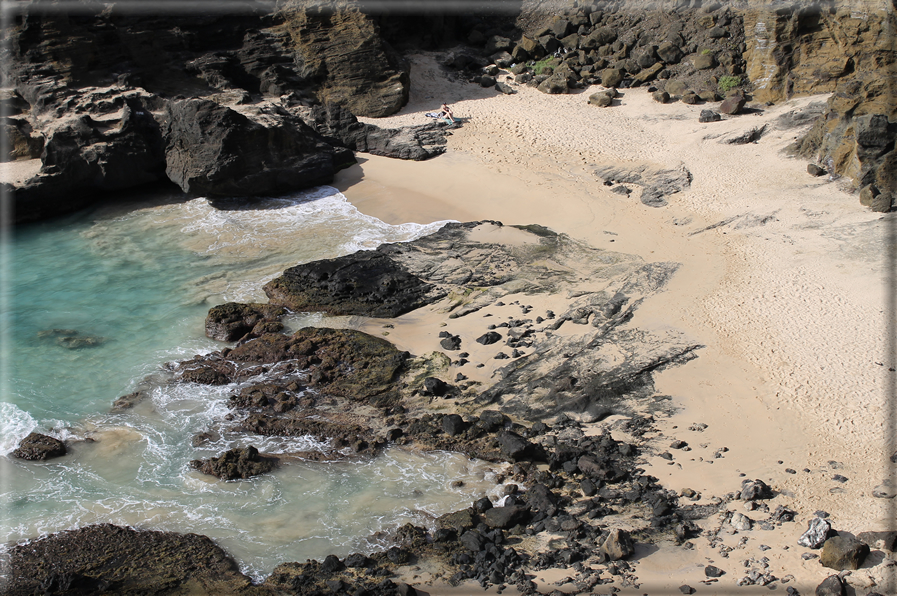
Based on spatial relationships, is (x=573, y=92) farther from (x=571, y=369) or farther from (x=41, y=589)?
(x=41, y=589)

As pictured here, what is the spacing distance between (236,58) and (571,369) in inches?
621

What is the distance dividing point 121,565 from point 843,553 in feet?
26.5

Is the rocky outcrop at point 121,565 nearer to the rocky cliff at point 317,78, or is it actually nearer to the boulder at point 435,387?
the boulder at point 435,387

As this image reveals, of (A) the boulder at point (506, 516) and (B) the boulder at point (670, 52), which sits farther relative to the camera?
(B) the boulder at point (670, 52)

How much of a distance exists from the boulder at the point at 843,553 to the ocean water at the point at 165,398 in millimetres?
3998

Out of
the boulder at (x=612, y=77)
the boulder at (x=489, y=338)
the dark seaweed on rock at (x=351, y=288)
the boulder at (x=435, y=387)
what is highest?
the boulder at (x=612, y=77)

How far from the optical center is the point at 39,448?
32.6ft

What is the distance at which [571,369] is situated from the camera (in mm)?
10906

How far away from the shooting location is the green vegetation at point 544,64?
23688 mm

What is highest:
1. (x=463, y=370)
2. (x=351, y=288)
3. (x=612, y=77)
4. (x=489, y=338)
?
(x=612, y=77)

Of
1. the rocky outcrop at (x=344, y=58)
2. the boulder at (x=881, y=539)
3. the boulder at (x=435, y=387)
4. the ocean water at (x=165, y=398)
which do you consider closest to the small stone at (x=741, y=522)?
the boulder at (x=881, y=539)

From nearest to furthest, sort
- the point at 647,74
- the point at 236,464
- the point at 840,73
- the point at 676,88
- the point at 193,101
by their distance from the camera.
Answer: the point at 236,464, the point at 193,101, the point at 840,73, the point at 676,88, the point at 647,74

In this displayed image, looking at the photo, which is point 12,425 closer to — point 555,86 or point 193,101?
point 193,101

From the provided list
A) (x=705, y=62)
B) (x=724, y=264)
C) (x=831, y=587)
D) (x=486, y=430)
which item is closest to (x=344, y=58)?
(x=705, y=62)
